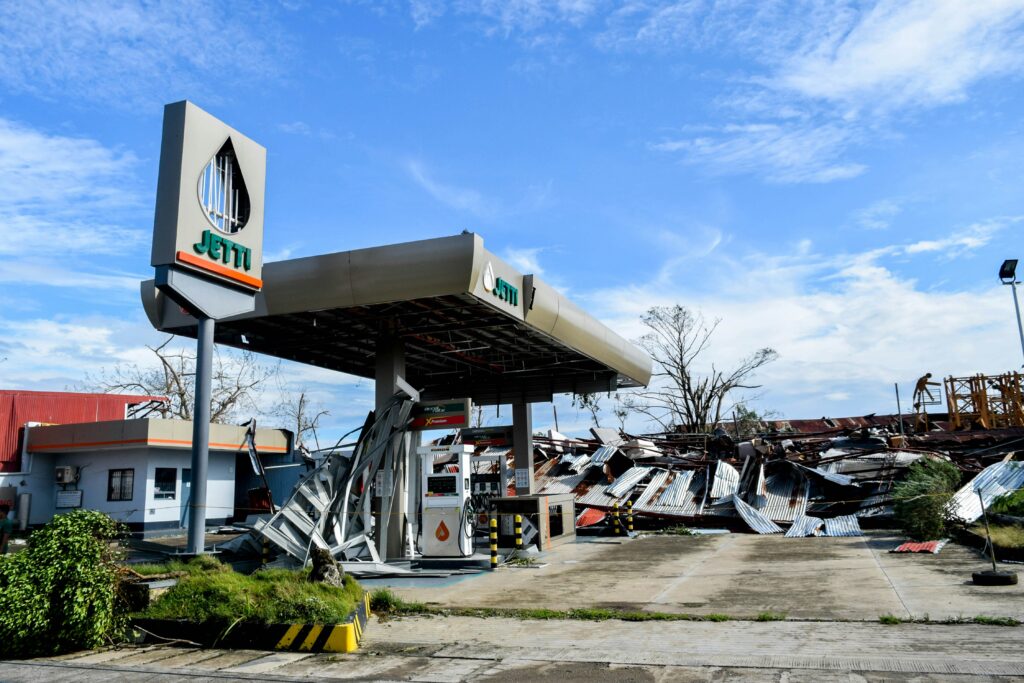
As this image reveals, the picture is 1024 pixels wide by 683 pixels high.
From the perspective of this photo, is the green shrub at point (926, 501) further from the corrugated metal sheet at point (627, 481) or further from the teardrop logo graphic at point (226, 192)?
the teardrop logo graphic at point (226, 192)

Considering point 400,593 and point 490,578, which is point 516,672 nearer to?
point 400,593

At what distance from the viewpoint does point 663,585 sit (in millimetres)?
12898

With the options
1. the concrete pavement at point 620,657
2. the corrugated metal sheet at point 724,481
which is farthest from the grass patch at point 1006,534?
the corrugated metal sheet at point 724,481

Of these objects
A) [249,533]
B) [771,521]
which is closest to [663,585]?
[249,533]

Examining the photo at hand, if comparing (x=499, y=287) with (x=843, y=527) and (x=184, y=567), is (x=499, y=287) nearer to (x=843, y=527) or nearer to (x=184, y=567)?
(x=184, y=567)

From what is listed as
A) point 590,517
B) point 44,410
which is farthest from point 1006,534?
point 44,410

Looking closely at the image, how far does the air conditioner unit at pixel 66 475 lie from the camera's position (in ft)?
90.1

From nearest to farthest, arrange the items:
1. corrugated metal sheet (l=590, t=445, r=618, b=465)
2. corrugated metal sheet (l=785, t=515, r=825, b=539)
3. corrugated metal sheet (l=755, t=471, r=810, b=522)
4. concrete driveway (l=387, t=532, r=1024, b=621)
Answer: concrete driveway (l=387, t=532, r=1024, b=621) < corrugated metal sheet (l=785, t=515, r=825, b=539) < corrugated metal sheet (l=755, t=471, r=810, b=522) < corrugated metal sheet (l=590, t=445, r=618, b=465)

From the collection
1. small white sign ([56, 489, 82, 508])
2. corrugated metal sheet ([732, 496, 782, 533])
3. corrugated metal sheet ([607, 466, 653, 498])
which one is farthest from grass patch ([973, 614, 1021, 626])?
small white sign ([56, 489, 82, 508])

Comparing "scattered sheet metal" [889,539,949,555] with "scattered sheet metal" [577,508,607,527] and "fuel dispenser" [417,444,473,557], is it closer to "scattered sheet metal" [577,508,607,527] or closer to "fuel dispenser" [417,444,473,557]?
"fuel dispenser" [417,444,473,557]

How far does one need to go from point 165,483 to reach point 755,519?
68.9 ft

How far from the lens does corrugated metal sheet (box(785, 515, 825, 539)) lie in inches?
797

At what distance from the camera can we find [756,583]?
1263 cm

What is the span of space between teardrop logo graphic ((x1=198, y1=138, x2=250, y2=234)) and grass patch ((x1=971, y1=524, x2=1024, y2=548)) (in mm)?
14796
